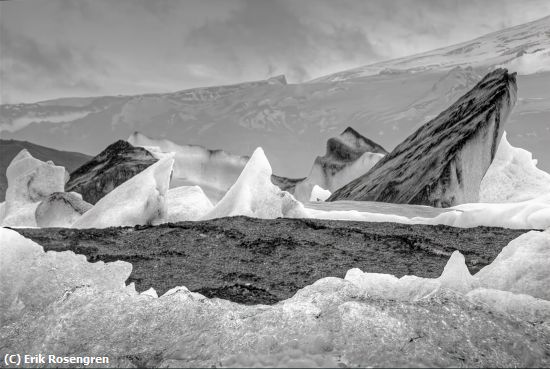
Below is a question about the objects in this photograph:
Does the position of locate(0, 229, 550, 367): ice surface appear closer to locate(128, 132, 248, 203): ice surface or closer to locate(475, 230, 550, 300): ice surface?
locate(475, 230, 550, 300): ice surface

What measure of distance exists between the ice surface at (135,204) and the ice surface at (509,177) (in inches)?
177

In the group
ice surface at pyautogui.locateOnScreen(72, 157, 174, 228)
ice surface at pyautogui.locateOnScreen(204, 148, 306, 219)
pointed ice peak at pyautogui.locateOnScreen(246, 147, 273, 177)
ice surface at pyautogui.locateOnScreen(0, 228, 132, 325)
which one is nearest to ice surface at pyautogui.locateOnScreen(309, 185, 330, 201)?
pointed ice peak at pyautogui.locateOnScreen(246, 147, 273, 177)

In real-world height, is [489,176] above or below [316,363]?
above

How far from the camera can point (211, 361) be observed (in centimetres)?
178

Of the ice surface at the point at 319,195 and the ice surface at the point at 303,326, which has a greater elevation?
the ice surface at the point at 319,195

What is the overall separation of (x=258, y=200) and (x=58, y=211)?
113 inches

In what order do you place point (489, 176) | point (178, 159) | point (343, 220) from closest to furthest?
point (343, 220) < point (489, 176) < point (178, 159)

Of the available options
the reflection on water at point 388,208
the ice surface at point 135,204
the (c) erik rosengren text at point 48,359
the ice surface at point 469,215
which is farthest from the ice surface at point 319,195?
the (c) erik rosengren text at point 48,359

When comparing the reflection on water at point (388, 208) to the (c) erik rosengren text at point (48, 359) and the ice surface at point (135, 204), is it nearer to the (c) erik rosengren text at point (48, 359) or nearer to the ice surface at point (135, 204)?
the ice surface at point (135, 204)

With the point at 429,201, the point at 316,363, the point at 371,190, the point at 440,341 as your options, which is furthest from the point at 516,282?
the point at 371,190

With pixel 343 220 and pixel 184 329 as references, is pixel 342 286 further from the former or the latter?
pixel 343 220

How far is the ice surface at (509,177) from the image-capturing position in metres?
8.19

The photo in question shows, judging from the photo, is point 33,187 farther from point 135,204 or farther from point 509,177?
point 509,177

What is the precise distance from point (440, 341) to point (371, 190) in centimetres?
680
